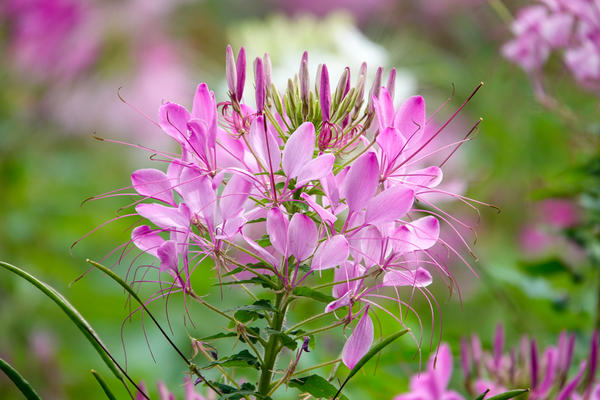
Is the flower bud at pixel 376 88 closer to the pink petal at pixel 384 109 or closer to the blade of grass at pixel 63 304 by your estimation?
the pink petal at pixel 384 109

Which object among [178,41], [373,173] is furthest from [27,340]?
[178,41]

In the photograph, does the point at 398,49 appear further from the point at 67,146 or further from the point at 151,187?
the point at 151,187

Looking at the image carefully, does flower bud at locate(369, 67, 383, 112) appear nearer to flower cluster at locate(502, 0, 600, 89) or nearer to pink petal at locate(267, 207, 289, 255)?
pink petal at locate(267, 207, 289, 255)

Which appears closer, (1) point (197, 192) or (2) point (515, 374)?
(1) point (197, 192)

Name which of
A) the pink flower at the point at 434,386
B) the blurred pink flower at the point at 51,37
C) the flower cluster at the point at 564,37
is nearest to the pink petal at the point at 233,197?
the pink flower at the point at 434,386

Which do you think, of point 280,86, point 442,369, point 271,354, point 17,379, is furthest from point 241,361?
point 280,86

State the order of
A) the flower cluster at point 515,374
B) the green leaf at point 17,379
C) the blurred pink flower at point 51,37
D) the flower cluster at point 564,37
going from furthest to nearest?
the blurred pink flower at point 51,37
the flower cluster at point 564,37
the flower cluster at point 515,374
the green leaf at point 17,379

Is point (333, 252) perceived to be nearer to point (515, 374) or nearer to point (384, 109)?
point (384, 109)
